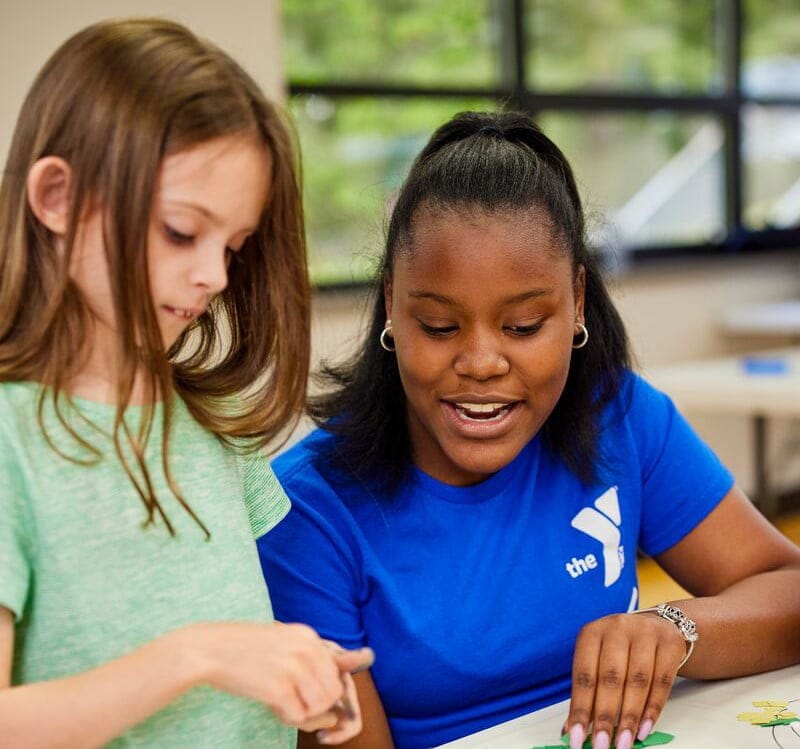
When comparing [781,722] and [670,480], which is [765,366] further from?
[781,722]

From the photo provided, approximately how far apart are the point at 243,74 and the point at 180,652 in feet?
1.49

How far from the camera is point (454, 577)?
52.4 inches

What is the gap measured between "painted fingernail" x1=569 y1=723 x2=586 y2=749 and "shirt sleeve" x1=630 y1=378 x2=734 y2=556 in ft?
1.44

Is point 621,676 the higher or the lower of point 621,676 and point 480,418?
the lower

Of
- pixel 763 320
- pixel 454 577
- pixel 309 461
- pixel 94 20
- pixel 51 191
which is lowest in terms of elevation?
pixel 763 320

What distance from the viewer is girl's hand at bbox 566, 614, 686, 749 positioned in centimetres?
114

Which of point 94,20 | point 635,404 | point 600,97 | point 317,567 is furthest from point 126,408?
point 600,97

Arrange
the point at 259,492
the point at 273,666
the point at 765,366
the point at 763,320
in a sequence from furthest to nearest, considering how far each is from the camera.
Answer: the point at 763,320, the point at 765,366, the point at 259,492, the point at 273,666

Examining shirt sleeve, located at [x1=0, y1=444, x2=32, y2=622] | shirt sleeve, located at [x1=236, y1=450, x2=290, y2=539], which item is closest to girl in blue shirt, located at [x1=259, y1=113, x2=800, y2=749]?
shirt sleeve, located at [x1=236, y1=450, x2=290, y2=539]

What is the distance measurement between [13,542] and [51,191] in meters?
0.26

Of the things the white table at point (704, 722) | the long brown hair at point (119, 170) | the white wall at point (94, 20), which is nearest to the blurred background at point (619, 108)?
the white wall at point (94, 20)

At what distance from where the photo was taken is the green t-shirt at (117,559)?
2.91 feet

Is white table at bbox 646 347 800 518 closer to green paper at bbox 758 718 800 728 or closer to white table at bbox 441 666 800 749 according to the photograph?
white table at bbox 441 666 800 749

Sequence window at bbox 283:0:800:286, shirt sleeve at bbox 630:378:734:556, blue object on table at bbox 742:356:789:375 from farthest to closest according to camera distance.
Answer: window at bbox 283:0:800:286 < blue object on table at bbox 742:356:789:375 < shirt sleeve at bbox 630:378:734:556
